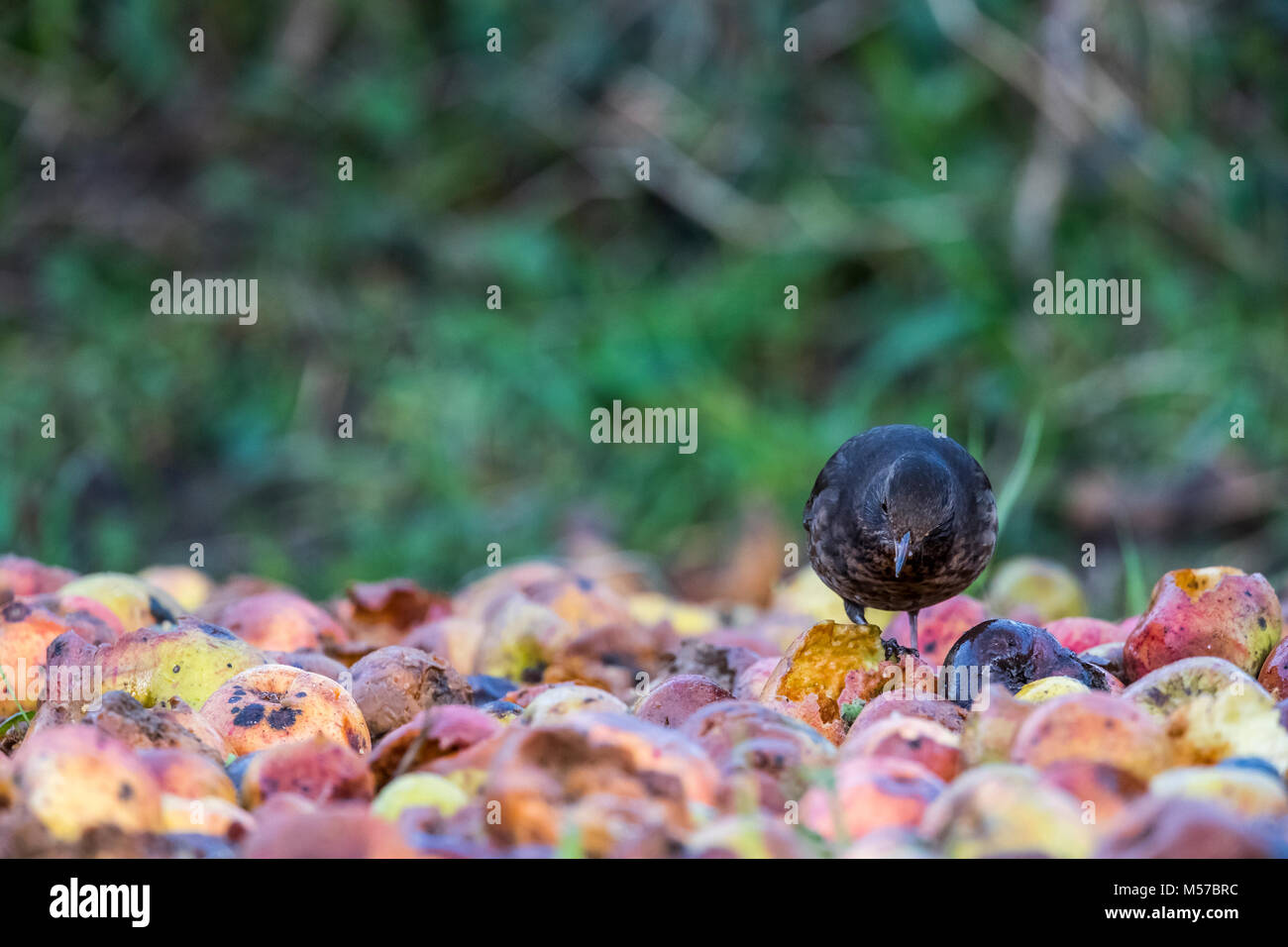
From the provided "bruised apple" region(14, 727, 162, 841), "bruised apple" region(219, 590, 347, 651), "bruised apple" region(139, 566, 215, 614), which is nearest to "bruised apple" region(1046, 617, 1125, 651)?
"bruised apple" region(219, 590, 347, 651)

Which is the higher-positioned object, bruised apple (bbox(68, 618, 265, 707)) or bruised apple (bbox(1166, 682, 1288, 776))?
bruised apple (bbox(68, 618, 265, 707))
